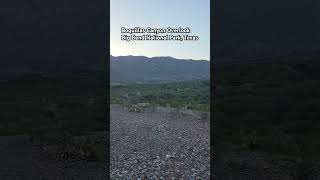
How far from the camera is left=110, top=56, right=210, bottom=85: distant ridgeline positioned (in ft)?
163

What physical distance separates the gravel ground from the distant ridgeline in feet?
88.2

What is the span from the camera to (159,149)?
14008 mm

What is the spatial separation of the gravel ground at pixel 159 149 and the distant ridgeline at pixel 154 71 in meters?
26.9

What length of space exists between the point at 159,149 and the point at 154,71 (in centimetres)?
4714
